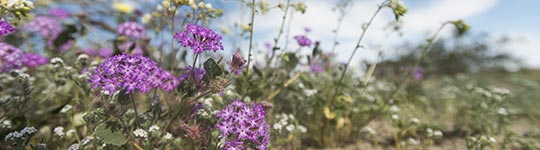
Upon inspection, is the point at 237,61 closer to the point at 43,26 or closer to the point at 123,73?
the point at 123,73

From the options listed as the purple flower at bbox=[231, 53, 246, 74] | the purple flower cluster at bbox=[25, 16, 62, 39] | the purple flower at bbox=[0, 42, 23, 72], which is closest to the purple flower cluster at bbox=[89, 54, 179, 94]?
the purple flower at bbox=[231, 53, 246, 74]

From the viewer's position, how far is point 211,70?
220 centimetres

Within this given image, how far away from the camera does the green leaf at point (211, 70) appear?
7.20 feet

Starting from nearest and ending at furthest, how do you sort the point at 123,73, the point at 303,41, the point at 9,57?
the point at 123,73 < the point at 9,57 < the point at 303,41

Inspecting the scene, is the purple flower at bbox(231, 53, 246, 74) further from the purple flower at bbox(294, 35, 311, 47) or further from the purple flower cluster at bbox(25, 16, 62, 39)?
the purple flower cluster at bbox(25, 16, 62, 39)

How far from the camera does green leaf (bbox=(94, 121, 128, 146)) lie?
7.00ft

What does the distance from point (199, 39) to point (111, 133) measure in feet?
2.08

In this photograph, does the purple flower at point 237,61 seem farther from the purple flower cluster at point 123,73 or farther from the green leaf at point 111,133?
the green leaf at point 111,133

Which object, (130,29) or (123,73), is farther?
(130,29)

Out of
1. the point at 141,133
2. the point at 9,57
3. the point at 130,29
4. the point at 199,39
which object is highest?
the point at 199,39

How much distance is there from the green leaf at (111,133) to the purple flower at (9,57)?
1.27 meters

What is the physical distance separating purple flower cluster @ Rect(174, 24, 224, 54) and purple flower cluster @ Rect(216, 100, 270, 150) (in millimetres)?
316

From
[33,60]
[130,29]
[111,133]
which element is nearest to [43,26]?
[33,60]

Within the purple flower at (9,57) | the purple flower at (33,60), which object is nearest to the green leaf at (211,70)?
the purple flower at (9,57)
